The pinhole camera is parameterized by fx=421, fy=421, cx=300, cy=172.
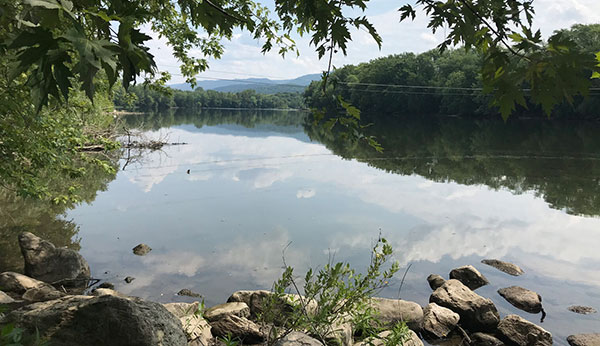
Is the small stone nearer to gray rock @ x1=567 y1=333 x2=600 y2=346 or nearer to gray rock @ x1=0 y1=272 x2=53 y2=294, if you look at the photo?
gray rock @ x1=0 y1=272 x2=53 y2=294

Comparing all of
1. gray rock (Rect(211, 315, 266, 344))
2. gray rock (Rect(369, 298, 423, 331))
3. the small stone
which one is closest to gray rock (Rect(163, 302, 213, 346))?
gray rock (Rect(211, 315, 266, 344))

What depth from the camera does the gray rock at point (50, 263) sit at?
9570 mm

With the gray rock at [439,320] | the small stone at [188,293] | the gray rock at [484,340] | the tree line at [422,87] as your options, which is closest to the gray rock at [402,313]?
the gray rock at [439,320]

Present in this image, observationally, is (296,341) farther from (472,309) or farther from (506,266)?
(506,266)

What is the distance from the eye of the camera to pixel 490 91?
8.55ft

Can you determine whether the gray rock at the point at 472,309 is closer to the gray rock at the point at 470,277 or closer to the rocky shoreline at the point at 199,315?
the rocky shoreline at the point at 199,315

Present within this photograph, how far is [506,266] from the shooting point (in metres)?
11.6

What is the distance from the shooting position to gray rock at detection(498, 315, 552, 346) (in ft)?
25.1

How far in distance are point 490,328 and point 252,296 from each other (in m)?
4.82

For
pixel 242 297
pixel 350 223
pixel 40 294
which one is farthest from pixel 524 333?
pixel 40 294

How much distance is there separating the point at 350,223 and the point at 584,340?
829cm

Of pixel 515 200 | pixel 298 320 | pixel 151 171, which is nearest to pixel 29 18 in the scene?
pixel 298 320

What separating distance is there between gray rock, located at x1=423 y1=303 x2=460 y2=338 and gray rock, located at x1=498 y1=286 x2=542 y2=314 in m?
2.08

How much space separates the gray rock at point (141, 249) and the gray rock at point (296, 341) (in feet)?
26.5
